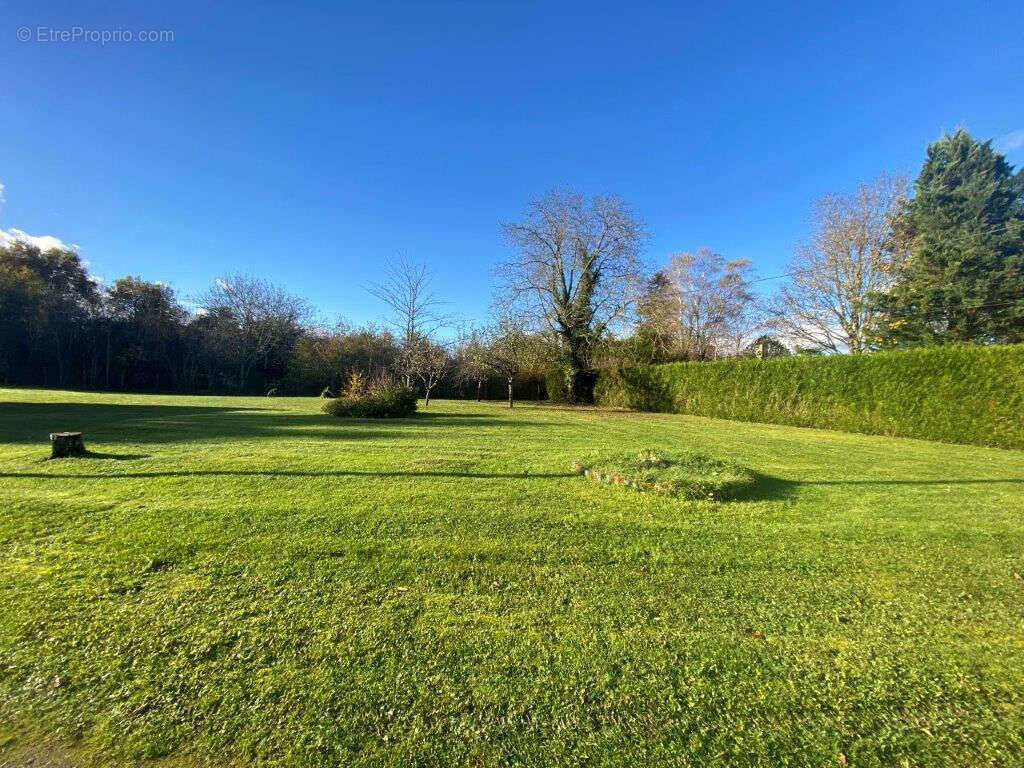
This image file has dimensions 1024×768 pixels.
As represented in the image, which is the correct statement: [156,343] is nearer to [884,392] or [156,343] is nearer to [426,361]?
[426,361]

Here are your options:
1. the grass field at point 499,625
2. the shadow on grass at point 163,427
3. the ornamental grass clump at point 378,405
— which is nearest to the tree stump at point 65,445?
the grass field at point 499,625

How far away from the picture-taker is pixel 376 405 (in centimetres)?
1348

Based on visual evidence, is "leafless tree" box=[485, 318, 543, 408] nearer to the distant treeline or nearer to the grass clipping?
the distant treeline

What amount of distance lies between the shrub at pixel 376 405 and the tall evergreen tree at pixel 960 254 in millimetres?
23637

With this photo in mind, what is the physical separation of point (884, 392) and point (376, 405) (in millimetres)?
15345

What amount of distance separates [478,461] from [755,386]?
15.1m

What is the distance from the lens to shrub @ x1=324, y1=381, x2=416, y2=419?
533 inches

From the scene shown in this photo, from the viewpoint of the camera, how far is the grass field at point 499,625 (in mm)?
1677

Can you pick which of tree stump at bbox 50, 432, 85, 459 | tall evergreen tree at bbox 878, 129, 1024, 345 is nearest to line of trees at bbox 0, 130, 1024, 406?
tall evergreen tree at bbox 878, 129, 1024, 345

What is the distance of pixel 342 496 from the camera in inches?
179

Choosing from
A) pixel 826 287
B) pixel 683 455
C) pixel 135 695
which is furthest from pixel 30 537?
pixel 826 287

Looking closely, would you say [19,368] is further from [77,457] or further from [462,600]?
[462,600]

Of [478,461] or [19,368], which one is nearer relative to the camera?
[478,461]

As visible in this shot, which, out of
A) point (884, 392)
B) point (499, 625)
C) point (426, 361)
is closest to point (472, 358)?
point (426, 361)
